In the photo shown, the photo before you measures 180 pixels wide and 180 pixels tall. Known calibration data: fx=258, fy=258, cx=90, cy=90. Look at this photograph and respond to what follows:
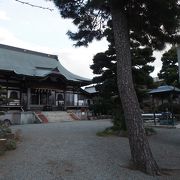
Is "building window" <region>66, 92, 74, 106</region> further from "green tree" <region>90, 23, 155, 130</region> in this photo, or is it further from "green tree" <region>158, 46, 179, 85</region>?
"green tree" <region>90, 23, 155, 130</region>

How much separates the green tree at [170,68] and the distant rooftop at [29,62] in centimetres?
873

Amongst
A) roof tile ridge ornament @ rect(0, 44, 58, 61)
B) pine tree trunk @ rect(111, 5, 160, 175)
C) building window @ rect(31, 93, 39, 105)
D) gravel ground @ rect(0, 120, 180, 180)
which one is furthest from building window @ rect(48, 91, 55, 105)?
pine tree trunk @ rect(111, 5, 160, 175)

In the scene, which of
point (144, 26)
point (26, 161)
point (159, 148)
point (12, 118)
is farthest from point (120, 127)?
point (12, 118)

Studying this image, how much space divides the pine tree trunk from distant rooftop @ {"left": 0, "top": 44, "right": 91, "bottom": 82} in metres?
18.8

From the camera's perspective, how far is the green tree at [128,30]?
21.0 ft

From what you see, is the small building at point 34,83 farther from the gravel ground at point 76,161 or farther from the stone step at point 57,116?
the gravel ground at point 76,161

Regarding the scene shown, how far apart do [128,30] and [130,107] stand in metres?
2.55

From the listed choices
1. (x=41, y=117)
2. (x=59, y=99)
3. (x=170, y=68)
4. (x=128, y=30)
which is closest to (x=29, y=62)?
(x=59, y=99)

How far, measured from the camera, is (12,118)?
21.0 m

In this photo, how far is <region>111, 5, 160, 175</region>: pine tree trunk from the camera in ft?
20.5

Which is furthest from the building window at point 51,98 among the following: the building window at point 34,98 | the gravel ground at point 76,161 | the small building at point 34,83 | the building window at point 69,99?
the gravel ground at point 76,161

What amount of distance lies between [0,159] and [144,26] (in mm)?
5879

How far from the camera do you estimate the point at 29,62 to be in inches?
1232

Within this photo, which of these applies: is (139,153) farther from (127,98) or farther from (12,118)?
(12,118)
